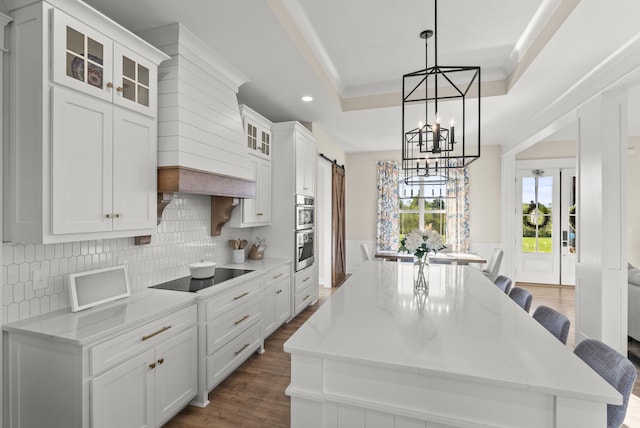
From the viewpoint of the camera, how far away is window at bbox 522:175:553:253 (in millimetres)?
6016

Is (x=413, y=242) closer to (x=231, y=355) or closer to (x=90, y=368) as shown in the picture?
(x=231, y=355)

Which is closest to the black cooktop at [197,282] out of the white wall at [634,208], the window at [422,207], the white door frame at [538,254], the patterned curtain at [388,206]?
the patterned curtain at [388,206]

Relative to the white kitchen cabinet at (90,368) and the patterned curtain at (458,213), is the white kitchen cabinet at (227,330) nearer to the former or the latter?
the white kitchen cabinet at (90,368)

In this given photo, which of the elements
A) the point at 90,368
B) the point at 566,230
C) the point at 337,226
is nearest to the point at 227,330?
the point at 90,368

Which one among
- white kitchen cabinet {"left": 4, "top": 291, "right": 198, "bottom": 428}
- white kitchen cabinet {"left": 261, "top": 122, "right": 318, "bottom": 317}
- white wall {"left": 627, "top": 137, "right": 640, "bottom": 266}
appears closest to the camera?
white kitchen cabinet {"left": 4, "top": 291, "right": 198, "bottom": 428}

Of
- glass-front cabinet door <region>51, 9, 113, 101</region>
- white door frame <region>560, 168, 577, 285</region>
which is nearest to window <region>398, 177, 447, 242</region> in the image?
white door frame <region>560, 168, 577, 285</region>

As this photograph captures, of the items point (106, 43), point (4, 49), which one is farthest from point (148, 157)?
point (4, 49)

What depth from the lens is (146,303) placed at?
1980mm

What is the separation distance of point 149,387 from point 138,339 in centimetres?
32

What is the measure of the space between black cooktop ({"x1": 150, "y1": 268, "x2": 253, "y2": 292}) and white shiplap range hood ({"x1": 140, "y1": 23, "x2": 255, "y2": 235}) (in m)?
0.57

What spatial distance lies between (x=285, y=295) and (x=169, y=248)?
1.51 meters

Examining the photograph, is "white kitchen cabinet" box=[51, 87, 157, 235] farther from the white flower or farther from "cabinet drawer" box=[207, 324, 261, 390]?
the white flower

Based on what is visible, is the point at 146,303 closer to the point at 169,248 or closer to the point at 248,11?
the point at 169,248

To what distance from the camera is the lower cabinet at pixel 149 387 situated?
1.56m
